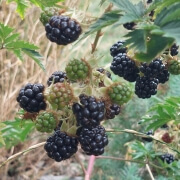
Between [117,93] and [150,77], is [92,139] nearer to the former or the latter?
[117,93]

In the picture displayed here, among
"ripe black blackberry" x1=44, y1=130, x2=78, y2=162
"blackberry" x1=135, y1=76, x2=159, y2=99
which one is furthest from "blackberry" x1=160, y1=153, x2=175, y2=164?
"ripe black blackberry" x1=44, y1=130, x2=78, y2=162

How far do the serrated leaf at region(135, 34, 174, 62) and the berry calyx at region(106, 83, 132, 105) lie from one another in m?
0.25

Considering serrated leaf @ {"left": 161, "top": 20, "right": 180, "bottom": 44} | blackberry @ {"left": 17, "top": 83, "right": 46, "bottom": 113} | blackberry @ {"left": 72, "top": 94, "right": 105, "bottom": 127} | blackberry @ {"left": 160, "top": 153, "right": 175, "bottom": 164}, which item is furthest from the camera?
blackberry @ {"left": 160, "top": 153, "right": 175, "bottom": 164}

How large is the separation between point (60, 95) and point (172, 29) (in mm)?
318

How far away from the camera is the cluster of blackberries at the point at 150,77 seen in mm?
1023

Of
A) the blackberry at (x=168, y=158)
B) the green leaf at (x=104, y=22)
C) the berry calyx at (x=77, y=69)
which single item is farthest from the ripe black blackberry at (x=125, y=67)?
the blackberry at (x=168, y=158)

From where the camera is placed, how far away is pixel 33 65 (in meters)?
3.18

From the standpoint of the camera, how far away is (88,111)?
891 millimetres

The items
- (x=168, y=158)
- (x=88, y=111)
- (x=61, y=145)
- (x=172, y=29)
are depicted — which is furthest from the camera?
(x=168, y=158)

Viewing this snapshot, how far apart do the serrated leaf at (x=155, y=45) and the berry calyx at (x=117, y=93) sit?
0.25 metres

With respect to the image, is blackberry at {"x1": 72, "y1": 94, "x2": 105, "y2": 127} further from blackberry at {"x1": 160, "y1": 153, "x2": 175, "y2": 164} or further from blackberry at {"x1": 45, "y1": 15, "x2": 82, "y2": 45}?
blackberry at {"x1": 160, "y1": 153, "x2": 175, "y2": 164}

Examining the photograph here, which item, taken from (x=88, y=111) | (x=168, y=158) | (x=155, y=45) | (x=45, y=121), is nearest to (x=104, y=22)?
(x=155, y=45)

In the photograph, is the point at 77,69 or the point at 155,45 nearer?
the point at 155,45

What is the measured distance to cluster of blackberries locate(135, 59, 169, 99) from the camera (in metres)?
1.02
